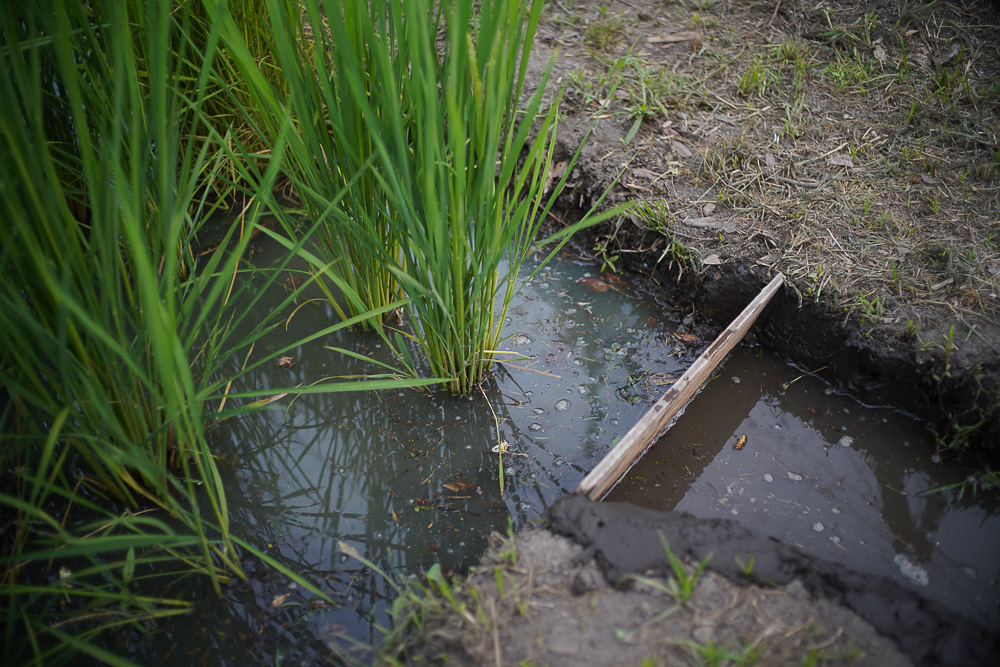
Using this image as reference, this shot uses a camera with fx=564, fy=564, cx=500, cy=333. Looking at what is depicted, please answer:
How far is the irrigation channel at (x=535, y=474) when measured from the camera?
139cm

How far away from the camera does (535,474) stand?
65.1 inches

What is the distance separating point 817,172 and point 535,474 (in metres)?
1.62

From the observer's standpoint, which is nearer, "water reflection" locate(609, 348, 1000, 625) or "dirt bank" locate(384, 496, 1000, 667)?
"dirt bank" locate(384, 496, 1000, 667)

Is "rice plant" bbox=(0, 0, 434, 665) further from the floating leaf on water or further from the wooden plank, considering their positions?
the wooden plank

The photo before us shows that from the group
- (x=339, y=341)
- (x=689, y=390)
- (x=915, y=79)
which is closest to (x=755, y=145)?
(x=915, y=79)

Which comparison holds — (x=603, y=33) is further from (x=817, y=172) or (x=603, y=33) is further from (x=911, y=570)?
(x=911, y=570)

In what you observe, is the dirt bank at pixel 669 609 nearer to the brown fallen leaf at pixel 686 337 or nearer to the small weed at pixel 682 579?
the small weed at pixel 682 579

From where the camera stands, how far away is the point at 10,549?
55.7 inches


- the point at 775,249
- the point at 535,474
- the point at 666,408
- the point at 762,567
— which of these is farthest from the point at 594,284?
the point at 762,567

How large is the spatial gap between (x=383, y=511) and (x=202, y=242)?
1464mm

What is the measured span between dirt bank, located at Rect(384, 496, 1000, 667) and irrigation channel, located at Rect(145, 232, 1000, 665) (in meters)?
0.27

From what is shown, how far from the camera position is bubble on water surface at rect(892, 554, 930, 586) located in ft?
4.63

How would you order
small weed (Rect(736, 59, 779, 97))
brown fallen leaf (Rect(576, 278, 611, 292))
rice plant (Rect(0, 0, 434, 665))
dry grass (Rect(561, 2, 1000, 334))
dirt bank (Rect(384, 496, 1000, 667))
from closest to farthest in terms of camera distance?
1. rice plant (Rect(0, 0, 434, 665))
2. dirt bank (Rect(384, 496, 1000, 667))
3. dry grass (Rect(561, 2, 1000, 334))
4. brown fallen leaf (Rect(576, 278, 611, 292))
5. small weed (Rect(736, 59, 779, 97))

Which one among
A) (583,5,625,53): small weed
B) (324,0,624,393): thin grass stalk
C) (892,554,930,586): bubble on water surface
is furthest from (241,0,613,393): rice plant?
(583,5,625,53): small weed
